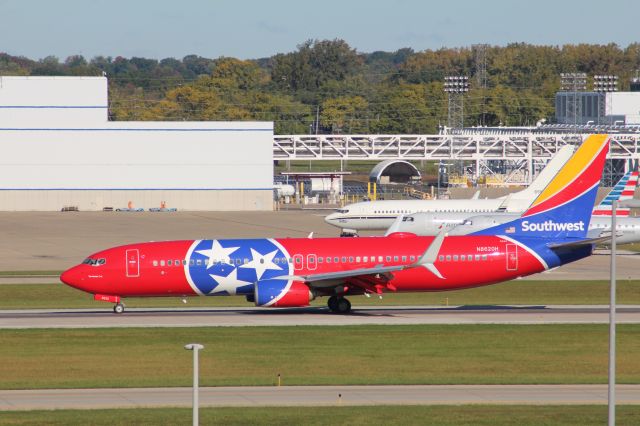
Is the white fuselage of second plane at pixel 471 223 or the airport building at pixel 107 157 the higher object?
the airport building at pixel 107 157

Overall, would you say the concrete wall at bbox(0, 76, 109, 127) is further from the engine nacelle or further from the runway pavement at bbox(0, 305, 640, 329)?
the engine nacelle

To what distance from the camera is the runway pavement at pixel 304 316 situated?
5369 cm

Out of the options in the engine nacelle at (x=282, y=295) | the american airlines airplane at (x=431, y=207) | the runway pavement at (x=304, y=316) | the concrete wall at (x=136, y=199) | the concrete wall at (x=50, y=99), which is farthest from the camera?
the concrete wall at (x=136, y=199)

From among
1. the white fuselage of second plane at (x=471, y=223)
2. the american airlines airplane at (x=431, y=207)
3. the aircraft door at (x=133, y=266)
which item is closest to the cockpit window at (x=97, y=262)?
the aircraft door at (x=133, y=266)

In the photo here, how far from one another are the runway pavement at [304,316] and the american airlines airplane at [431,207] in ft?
145

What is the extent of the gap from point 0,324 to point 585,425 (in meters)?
29.5

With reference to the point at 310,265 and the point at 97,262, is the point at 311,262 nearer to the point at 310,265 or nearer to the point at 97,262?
the point at 310,265

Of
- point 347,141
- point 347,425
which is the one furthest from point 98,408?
point 347,141

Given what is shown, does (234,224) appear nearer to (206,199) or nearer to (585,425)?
(206,199)

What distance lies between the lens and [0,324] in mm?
53281

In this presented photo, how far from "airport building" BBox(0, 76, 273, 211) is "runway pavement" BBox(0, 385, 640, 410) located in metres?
105

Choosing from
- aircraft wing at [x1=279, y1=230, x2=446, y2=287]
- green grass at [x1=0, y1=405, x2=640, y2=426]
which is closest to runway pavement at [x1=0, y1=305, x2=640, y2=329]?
aircraft wing at [x1=279, y1=230, x2=446, y2=287]

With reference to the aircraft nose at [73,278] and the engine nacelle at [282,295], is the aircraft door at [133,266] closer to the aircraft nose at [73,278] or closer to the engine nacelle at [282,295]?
the aircraft nose at [73,278]

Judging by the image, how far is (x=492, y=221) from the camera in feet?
292
